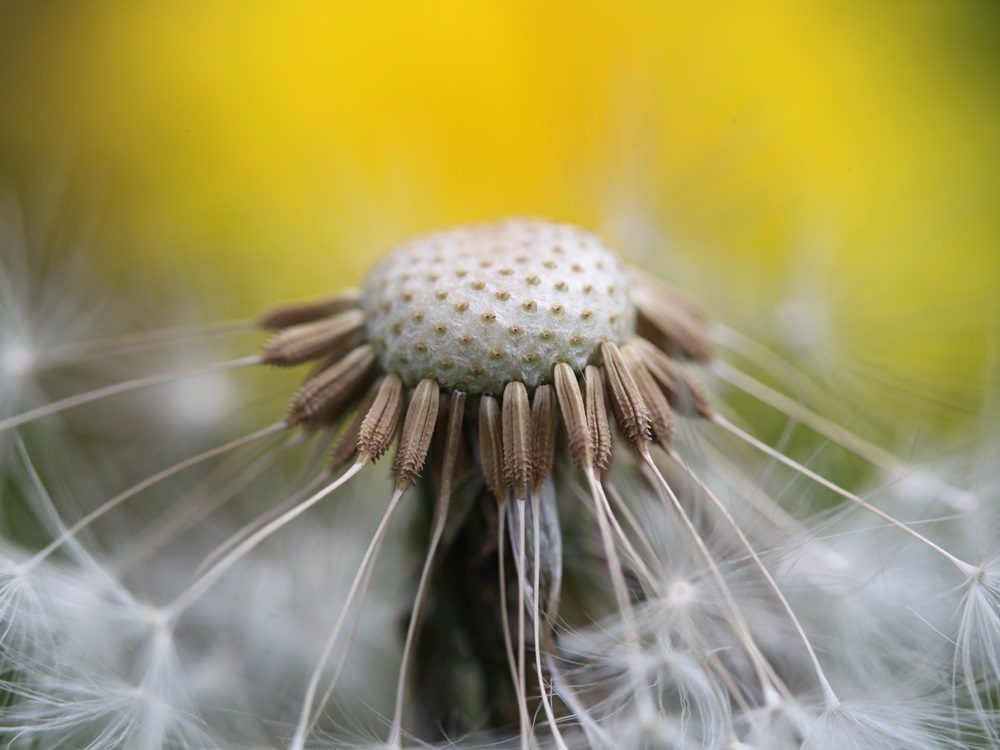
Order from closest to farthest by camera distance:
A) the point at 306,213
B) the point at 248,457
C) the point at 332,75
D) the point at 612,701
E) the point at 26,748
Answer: the point at 612,701 < the point at 26,748 < the point at 248,457 < the point at 306,213 < the point at 332,75

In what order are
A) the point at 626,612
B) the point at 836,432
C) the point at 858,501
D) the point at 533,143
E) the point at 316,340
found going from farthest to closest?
1. the point at 533,143
2. the point at 836,432
3. the point at 316,340
4. the point at 858,501
5. the point at 626,612

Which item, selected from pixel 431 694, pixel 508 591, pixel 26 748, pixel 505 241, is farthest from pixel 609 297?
pixel 26 748

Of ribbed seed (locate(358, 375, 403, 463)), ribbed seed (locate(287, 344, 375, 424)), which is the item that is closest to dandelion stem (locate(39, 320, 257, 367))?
ribbed seed (locate(287, 344, 375, 424))

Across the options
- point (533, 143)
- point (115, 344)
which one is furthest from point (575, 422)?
point (533, 143)

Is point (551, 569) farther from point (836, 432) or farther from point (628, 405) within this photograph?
point (836, 432)

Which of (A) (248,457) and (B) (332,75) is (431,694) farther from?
(B) (332,75)

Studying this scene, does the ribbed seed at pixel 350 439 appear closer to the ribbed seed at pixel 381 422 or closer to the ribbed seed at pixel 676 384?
the ribbed seed at pixel 381 422
